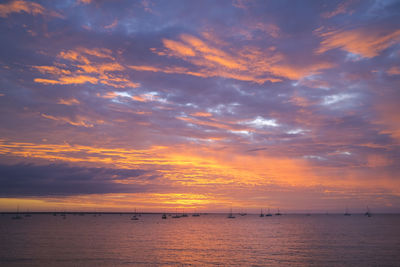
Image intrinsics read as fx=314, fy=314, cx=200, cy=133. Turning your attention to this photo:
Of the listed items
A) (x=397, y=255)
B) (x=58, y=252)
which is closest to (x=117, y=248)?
(x=58, y=252)

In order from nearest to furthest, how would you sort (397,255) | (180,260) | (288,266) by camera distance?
(288,266) → (180,260) → (397,255)

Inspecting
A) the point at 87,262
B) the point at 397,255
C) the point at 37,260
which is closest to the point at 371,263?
the point at 397,255

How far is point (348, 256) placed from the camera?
58.5 m

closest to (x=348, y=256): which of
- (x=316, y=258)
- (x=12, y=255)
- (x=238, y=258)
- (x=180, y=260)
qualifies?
(x=316, y=258)

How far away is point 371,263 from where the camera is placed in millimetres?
51500

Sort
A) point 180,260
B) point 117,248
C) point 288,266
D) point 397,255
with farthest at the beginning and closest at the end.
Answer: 1. point 117,248
2. point 397,255
3. point 180,260
4. point 288,266

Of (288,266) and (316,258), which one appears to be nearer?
(288,266)

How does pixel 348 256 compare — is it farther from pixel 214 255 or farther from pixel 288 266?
pixel 214 255

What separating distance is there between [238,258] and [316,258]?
14004 mm

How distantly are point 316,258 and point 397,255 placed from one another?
1597 cm

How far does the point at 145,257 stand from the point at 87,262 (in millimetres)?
10420

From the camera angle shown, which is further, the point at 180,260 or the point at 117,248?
the point at 117,248

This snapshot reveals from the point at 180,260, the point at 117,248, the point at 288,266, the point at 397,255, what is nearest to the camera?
the point at 288,266

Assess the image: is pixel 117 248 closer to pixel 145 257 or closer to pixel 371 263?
pixel 145 257
